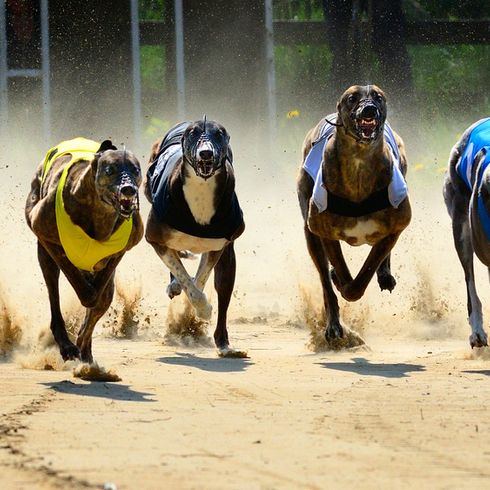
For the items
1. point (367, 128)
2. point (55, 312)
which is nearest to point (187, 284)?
point (55, 312)

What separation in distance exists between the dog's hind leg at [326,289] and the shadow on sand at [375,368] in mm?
423

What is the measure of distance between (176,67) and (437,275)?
21.8 feet

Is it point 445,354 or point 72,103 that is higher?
point 72,103

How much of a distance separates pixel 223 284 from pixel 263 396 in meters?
1.98

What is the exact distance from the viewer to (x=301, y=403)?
19.5 feet

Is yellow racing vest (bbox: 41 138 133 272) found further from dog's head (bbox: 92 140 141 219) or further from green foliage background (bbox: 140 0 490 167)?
Result: green foliage background (bbox: 140 0 490 167)

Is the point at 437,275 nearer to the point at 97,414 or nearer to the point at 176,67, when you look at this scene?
the point at 97,414

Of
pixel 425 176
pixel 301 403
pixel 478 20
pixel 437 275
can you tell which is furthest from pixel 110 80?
pixel 301 403

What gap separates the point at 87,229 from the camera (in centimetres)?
691

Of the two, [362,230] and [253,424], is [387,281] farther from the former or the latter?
[253,424]

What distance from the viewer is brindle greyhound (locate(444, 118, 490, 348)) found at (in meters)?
7.17

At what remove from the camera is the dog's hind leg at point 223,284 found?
802cm

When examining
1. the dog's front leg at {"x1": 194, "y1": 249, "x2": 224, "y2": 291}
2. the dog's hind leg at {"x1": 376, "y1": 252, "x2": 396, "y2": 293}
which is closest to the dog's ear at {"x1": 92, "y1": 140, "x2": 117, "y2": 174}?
the dog's front leg at {"x1": 194, "y1": 249, "x2": 224, "y2": 291}

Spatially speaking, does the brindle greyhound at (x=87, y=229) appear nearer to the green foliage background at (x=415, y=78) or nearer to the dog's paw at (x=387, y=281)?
the dog's paw at (x=387, y=281)
